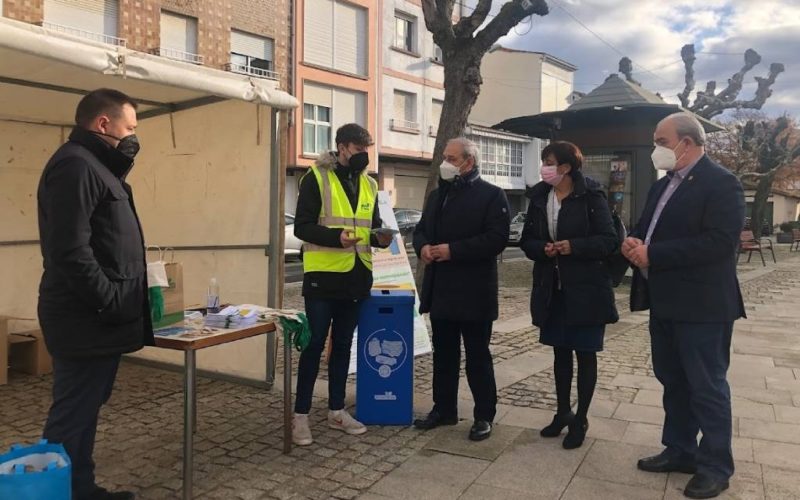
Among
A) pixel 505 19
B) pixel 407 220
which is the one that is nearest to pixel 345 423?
pixel 505 19

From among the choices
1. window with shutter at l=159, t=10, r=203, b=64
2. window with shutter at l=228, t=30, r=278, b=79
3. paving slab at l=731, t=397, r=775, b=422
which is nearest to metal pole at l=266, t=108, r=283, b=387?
paving slab at l=731, t=397, r=775, b=422

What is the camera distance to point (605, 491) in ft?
11.4

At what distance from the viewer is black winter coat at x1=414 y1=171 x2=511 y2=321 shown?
13.6 ft

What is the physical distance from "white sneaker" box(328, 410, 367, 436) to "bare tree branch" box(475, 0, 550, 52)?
6.95 m

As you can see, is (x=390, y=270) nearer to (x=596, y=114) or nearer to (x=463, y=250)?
(x=463, y=250)

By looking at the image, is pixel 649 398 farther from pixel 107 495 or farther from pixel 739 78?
pixel 739 78

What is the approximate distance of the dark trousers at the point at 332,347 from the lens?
4.14m

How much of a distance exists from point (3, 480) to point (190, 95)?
3.49 metres

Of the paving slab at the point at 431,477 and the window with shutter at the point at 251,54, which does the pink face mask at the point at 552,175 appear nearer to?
the paving slab at the point at 431,477

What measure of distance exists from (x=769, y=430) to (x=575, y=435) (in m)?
1.46

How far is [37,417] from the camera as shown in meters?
4.65

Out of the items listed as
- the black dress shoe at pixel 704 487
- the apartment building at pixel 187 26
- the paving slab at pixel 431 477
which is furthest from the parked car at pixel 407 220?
the black dress shoe at pixel 704 487

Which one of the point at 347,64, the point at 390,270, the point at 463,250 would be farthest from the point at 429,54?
the point at 463,250

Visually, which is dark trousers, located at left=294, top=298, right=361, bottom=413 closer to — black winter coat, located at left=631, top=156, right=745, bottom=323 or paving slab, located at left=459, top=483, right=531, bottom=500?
paving slab, located at left=459, top=483, right=531, bottom=500
